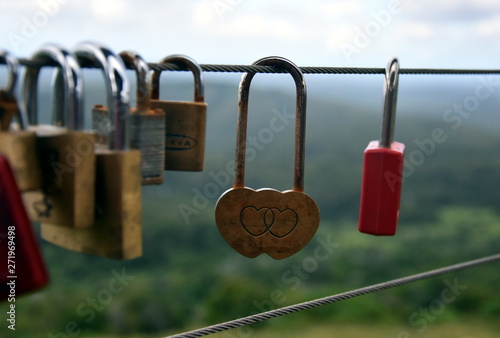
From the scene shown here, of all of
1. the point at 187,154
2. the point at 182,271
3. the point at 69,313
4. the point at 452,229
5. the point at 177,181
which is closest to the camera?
the point at 187,154

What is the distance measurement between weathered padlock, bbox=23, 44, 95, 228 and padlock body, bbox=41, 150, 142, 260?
26 millimetres

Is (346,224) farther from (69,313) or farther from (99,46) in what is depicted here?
(99,46)

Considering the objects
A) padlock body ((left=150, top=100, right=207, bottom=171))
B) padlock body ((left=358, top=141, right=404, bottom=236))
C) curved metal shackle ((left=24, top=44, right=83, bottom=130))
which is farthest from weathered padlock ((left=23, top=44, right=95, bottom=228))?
padlock body ((left=358, top=141, right=404, bottom=236))

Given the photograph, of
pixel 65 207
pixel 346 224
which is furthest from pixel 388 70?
pixel 346 224

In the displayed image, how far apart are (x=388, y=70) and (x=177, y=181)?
164 feet

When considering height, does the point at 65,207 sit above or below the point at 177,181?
above

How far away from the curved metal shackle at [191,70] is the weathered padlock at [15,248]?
61 cm

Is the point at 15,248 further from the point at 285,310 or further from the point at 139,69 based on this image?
the point at 285,310

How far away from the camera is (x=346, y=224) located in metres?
48.0

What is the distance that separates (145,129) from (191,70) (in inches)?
12.6

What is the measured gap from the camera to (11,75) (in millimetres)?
926

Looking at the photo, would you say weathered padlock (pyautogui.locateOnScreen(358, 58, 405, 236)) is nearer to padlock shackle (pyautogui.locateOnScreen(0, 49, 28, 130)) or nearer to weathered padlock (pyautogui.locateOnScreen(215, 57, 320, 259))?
weathered padlock (pyautogui.locateOnScreen(215, 57, 320, 259))

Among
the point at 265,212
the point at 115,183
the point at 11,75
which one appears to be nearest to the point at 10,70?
the point at 11,75

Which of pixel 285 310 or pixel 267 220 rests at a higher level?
pixel 267 220
